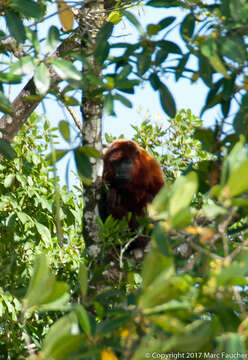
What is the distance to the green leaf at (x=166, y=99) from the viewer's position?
2.87 metres

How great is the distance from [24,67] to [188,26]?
90 cm

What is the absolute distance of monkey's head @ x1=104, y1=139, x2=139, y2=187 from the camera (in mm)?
4480

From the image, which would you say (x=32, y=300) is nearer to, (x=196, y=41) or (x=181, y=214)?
(x=181, y=214)

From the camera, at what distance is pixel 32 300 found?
175cm

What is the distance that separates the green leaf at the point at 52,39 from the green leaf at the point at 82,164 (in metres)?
0.55

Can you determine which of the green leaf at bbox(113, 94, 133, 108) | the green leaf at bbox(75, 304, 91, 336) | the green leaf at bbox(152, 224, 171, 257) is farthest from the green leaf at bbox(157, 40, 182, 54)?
the green leaf at bbox(75, 304, 91, 336)

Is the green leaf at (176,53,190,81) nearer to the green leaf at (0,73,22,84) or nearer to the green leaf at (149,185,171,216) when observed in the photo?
the green leaf at (0,73,22,84)

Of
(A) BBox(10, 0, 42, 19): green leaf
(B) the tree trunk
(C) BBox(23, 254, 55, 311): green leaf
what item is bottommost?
(B) the tree trunk

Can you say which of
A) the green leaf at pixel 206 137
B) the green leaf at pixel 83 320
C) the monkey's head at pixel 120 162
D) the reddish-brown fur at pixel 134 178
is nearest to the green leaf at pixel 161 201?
the green leaf at pixel 83 320

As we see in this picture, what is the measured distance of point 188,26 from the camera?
8.45 ft

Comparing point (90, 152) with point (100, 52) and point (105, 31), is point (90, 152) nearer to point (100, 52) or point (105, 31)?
point (100, 52)

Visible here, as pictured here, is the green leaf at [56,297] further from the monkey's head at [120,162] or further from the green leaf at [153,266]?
the monkey's head at [120,162]

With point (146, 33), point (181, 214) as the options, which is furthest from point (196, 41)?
point (181, 214)

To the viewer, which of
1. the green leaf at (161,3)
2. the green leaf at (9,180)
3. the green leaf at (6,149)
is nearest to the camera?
the green leaf at (161,3)
